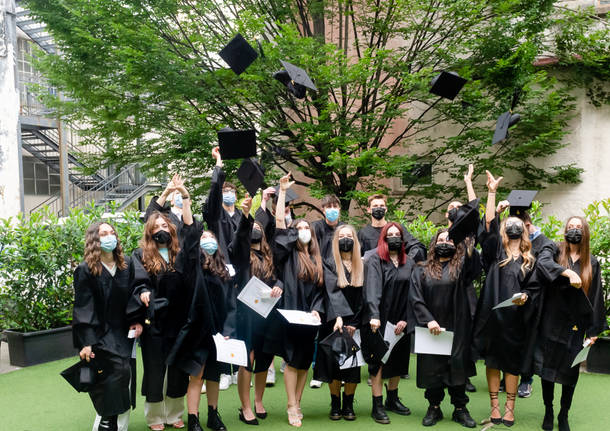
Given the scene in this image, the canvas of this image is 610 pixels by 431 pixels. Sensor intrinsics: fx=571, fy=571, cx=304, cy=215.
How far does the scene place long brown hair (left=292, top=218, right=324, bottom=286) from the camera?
538 centimetres

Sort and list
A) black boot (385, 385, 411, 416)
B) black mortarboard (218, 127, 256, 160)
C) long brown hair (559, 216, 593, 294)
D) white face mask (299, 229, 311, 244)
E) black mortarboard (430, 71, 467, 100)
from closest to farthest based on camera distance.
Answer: long brown hair (559, 216, 593, 294) < white face mask (299, 229, 311, 244) < black boot (385, 385, 411, 416) < black mortarboard (218, 127, 256, 160) < black mortarboard (430, 71, 467, 100)

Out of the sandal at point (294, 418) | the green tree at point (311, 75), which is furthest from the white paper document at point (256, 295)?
the green tree at point (311, 75)

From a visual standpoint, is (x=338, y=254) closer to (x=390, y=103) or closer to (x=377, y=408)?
(x=377, y=408)

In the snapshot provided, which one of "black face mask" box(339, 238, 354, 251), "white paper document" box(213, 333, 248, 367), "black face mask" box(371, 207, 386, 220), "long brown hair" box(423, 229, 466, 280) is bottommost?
"white paper document" box(213, 333, 248, 367)

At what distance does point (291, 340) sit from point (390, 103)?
547 cm

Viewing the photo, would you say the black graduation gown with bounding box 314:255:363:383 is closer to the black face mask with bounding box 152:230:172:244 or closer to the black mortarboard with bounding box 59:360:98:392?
the black face mask with bounding box 152:230:172:244

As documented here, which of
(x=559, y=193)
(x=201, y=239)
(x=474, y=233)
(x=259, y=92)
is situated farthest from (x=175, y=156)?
(x=559, y=193)

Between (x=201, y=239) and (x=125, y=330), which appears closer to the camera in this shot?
(x=125, y=330)

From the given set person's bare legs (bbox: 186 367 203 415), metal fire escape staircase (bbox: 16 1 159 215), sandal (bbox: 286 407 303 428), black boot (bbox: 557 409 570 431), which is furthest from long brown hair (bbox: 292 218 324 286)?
metal fire escape staircase (bbox: 16 1 159 215)

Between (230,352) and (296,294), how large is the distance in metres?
0.92

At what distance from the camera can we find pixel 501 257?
18.1ft

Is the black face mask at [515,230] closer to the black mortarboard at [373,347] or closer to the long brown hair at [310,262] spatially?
the black mortarboard at [373,347]

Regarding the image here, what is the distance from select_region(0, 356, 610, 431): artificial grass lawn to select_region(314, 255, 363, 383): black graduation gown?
457 millimetres

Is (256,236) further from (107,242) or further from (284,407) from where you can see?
(284,407)
